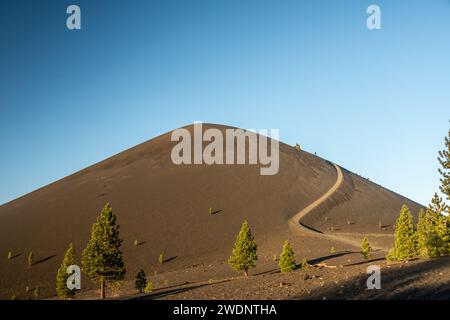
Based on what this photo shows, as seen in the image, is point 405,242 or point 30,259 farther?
point 30,259

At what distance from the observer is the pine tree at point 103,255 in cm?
2511

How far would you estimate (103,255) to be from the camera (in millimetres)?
25281

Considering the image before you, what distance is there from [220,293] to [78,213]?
5517cm

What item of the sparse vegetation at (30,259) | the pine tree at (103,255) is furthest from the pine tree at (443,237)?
the sparse vegetation at (30,259)

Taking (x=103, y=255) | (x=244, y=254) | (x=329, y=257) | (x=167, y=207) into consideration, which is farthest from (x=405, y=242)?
(x=167, y=207)

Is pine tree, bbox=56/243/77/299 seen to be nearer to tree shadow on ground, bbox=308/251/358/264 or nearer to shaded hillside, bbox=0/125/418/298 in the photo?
shaded hillside, bbox=0/125/418/298

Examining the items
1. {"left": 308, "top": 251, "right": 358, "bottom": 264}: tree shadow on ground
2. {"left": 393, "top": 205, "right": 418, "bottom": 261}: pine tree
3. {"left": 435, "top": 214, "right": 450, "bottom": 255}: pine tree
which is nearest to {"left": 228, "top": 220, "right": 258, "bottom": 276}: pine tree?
{"left": 308, "top": 251, "right": 358, "bottom": 264}: tree shadow on ground

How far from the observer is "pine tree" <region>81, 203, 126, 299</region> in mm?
25109

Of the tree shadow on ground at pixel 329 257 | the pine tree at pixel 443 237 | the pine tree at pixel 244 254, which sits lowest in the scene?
the tree shadow on ground at pixel 329 257

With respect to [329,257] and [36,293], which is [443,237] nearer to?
[329,257]

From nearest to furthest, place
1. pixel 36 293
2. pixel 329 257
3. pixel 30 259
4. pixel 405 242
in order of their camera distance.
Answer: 1. pixel 405 242
2. pixel 36 293
3. pixel 329 257
4. pixel 30 259

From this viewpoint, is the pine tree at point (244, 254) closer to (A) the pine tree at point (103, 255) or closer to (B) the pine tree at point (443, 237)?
(A) the pine tree at point (103, 255)

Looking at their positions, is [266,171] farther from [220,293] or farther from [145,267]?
[220,293]
